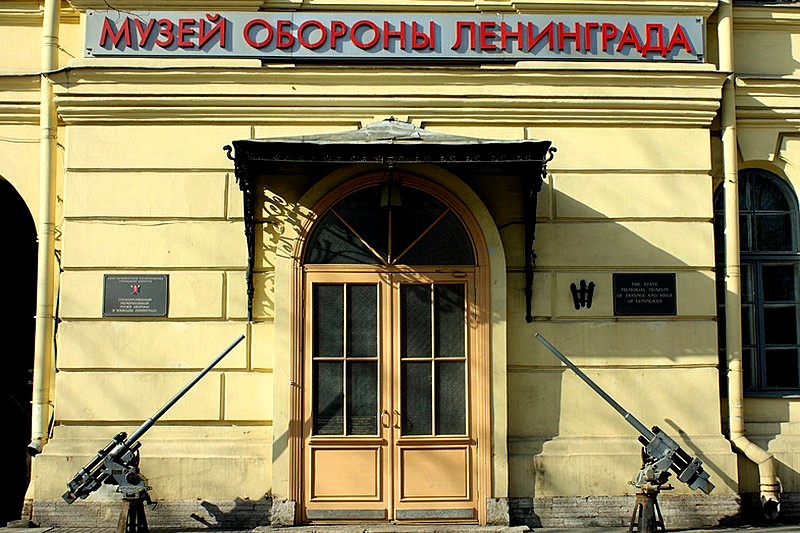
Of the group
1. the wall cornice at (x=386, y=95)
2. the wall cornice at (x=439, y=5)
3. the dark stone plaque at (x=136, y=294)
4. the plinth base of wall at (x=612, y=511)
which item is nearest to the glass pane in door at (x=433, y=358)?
the plinth base of wall at (x=612, y=511)

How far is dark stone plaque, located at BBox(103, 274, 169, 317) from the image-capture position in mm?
8227

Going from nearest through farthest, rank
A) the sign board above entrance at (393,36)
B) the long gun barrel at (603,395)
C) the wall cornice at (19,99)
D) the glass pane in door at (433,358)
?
the long gun barrel at (603,395) < the glass pane in door at (433,358) < the sign board above entrance at (393,36) < the wall cornice at (19,99)

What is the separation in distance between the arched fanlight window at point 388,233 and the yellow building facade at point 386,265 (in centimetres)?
2

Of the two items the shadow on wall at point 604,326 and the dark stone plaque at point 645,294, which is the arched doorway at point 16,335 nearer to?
the shadow on wall at point 604,326

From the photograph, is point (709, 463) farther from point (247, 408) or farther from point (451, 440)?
point (247, 408)

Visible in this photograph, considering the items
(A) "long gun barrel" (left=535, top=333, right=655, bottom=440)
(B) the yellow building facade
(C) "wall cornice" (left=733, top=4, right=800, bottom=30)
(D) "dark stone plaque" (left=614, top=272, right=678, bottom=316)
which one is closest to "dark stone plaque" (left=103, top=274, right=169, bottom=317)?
(B) the yellow building facade

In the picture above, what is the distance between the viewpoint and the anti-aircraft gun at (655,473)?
7.42 meters

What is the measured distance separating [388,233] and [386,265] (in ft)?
1.01

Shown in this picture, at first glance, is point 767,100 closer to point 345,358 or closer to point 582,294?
point 582,294

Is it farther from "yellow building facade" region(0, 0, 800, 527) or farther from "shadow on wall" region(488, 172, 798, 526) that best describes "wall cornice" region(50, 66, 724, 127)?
"shadow on wall" region(488, 172, 798, 526)

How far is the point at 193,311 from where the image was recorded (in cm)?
824

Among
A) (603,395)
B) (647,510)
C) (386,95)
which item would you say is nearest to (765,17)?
(386,95)

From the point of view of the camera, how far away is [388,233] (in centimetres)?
827

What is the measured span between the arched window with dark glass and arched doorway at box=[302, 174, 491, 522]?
277 cm
